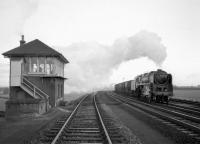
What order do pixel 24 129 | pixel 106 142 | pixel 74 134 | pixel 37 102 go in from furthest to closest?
pixel 37 102
pixel 24 129
pixel 74 134
pixel 106 142

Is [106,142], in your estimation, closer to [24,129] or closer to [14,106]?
[24,129]

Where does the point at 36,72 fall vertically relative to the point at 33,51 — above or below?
below

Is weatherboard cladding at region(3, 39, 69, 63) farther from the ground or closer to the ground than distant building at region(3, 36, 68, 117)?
farther from the ground

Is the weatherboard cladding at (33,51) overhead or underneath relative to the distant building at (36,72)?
overhead

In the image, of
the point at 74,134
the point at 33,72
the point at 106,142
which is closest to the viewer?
the point at 106,142

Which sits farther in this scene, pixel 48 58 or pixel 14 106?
pixel 48 58

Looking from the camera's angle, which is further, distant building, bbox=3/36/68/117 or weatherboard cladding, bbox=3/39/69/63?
weatherboard cladding, bbox=3/39/69/63

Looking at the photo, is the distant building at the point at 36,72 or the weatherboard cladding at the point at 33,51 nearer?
the distant building at the point at 36,72

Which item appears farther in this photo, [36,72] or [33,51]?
[33,51]

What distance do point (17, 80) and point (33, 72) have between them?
9.32 feet

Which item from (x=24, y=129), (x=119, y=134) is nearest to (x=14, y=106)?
(x=24, y=129)

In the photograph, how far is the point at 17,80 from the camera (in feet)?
72.9

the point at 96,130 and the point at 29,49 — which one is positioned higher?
the point at 29,49

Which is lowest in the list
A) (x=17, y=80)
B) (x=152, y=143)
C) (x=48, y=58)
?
(x=152, y=143)
